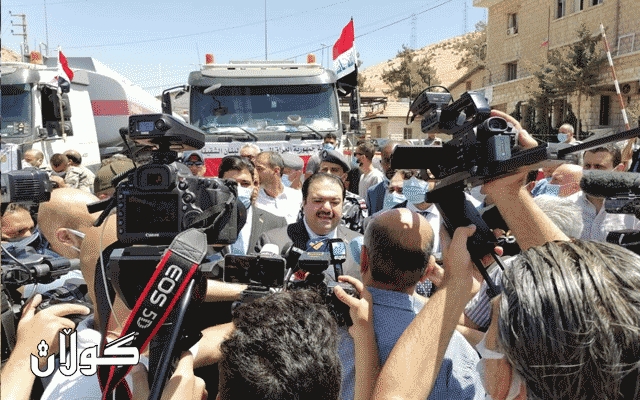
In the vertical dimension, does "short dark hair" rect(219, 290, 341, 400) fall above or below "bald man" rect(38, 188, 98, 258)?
below

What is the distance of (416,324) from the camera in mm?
1602

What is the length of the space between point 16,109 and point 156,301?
8627mm

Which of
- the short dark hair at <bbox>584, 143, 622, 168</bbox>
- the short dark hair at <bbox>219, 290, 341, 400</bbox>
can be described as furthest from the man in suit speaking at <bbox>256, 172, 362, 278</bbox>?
the short dark hair at <bbox>219, 290, 341, 400</bbox>

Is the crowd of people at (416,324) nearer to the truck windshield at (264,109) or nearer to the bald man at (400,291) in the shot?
the bald man at (400,291)

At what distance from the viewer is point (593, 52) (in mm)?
24031

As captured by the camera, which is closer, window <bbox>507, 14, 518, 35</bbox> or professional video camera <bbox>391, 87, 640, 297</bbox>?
professional video camera <bbox>391, 87, 640, 297</bbox>

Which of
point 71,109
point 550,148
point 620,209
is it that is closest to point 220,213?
point 550,148

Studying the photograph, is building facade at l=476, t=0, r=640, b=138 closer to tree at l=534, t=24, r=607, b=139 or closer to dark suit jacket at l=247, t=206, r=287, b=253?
tree at l=534, t=24, r=607, b=139

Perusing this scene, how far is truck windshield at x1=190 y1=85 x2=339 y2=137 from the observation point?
8.05m

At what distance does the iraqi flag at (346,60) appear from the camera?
8562 mm

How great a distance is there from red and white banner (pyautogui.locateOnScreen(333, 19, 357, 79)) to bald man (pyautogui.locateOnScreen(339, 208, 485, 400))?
6860mm

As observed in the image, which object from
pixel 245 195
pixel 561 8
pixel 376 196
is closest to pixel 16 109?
pixel 376 196

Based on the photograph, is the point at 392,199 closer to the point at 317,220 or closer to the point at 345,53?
the point at 317,220

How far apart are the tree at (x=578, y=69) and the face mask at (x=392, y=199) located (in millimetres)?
21126
